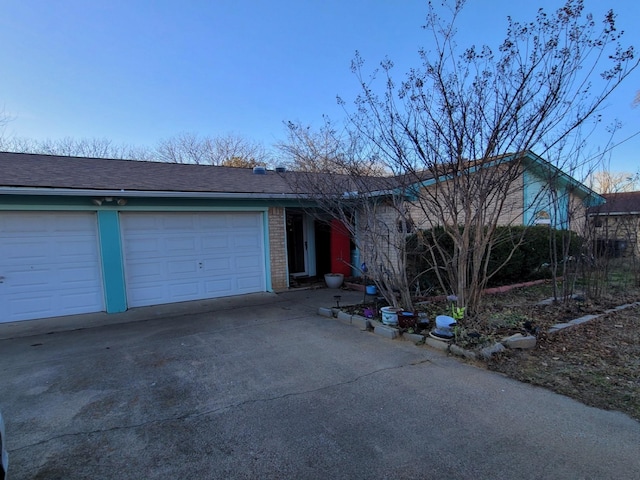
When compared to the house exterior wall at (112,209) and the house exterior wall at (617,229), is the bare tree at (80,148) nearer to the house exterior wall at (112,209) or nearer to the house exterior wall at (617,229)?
the house exterior wall at (112,209)

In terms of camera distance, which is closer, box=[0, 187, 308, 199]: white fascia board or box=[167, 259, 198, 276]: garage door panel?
box=[0, 187, 308, 199]: white fascia board

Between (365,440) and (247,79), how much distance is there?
1292cm

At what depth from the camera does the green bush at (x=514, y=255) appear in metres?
8.15

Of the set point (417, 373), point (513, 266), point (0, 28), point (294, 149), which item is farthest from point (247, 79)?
point (417, 373)

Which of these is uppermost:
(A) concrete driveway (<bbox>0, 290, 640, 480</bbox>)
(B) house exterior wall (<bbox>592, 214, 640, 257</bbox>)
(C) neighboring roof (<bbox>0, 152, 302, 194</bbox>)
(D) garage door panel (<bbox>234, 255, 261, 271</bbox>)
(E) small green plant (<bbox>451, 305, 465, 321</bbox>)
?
(C) neighboring roof (<bbox>0, 152, 302, 194</bbox>)

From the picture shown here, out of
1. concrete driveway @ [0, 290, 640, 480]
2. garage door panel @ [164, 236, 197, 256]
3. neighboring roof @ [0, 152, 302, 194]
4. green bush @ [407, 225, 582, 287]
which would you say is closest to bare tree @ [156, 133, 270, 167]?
neighboring roof @ [0, 152, 302, 194]

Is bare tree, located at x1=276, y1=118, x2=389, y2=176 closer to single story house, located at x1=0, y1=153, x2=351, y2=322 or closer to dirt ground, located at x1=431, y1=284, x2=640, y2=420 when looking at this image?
single story house, located at x1=0, y1=153, x2=351, y2=322

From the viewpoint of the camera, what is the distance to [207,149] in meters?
26.0

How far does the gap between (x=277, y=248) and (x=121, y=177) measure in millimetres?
4146

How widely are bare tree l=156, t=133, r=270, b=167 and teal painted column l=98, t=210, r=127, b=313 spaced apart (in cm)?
1905

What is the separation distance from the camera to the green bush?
26.7 ft

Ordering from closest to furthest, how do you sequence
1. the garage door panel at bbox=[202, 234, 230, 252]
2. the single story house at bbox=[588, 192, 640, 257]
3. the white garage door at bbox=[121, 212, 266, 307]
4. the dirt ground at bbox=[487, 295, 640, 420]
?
the dirt ground at bbox=[487, 295, 640, 420], the single story house at bbox=[588, 192, 640, 257], the white garage door at bbox=[121, 212, 266, 307], the garage door panel at bbox=[202, 234, 230, 252]

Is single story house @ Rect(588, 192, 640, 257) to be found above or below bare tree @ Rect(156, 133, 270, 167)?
below

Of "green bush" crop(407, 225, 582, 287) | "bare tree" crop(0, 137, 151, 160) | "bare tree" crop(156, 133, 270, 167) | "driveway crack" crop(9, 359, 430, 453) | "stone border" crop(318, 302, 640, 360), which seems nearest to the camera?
"driveway crack" crop(9, 359, 430, 453)
